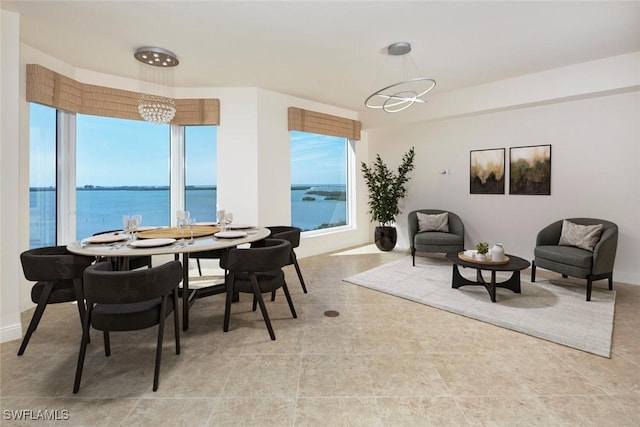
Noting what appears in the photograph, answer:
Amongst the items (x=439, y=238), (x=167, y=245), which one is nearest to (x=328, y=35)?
(x=167, y=245)

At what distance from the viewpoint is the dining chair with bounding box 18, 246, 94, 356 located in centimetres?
218

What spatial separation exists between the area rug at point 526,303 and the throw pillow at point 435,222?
80 cm

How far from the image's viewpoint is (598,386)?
195 cm

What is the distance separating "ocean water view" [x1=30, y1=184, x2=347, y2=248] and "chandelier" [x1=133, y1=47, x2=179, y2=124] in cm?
142

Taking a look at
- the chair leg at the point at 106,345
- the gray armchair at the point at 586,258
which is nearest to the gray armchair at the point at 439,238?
the gray armchair at the point at 586,258

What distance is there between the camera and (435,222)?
17.0 feet

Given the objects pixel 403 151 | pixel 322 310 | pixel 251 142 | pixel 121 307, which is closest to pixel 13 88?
pixel 121 307

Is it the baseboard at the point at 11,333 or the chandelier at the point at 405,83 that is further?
the chandelier at the point at 405,83

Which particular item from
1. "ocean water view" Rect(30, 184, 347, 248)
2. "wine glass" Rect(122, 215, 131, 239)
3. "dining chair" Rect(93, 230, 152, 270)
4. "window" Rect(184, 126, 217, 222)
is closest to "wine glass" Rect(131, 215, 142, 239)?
"wine glass" Rect(122, 215, 131, 239)

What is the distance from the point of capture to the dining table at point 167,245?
2250 mm

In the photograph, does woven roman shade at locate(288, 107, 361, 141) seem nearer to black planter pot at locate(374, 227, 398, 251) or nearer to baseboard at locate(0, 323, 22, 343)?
black planter pot at locate(374, 227, 398, 251)

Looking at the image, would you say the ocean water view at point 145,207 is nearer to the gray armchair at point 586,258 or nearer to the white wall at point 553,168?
the white wall at point 553,168

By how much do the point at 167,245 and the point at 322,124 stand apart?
3.89m

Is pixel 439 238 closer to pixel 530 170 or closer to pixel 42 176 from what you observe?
pixel 530 170
